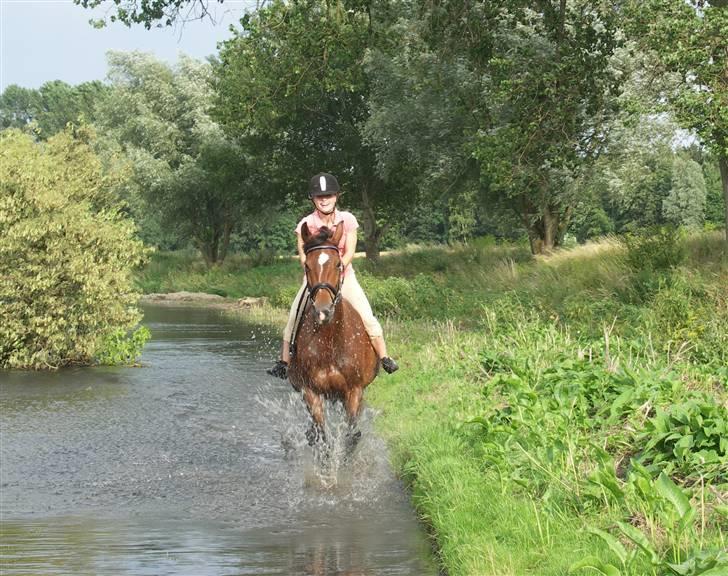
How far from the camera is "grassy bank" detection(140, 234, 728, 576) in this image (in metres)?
6.23

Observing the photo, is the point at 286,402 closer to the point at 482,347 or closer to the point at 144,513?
the point at 482,347

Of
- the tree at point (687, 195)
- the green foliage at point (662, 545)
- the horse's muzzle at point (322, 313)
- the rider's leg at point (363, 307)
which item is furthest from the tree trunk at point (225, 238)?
the green foliage at point (662, 545)

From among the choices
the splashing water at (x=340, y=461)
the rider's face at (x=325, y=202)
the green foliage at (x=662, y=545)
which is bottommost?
the splashing water at (x=340, y=461)

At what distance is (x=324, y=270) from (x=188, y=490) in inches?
97.4

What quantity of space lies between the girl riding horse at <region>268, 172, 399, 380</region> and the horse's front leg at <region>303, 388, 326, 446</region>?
28.6 inches

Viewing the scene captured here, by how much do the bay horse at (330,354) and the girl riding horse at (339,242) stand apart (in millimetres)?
76

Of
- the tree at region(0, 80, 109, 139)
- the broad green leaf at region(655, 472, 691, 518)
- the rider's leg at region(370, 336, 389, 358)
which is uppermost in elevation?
the tree at region(0, 80, 109, 139)

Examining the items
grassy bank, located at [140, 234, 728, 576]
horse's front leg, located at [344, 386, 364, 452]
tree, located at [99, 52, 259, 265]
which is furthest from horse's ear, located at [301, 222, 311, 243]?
tree, located at [99, 52, 259, 265]

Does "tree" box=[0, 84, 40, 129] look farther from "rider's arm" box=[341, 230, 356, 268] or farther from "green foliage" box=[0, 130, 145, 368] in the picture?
"rider's arm" box=[341, 230, 356, 268]

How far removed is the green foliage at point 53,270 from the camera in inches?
740

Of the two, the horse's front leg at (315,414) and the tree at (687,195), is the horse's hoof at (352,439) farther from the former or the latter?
the tree at (687,195)

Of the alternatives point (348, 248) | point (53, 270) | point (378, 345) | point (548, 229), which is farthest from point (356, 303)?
point (548, 229)

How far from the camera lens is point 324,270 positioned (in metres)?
9.19

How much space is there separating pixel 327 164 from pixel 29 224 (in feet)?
98.4
